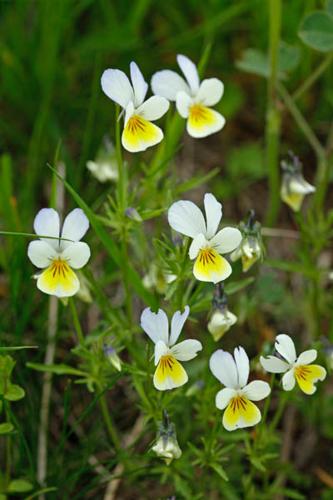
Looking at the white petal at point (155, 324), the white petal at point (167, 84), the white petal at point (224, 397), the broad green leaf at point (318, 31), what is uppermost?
the broad green leaf at point (318, 31)

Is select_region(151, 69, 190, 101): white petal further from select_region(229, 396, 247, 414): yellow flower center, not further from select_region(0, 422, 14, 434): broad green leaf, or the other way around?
select_region(0, 422, 14, 434): broad green leaf

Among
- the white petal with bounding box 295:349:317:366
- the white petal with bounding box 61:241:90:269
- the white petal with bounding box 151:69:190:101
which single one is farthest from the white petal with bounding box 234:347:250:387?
the white petal with bounding box 151:69:190:101

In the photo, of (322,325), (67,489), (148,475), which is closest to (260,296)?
(322,325)

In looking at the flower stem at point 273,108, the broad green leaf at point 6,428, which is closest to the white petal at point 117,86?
the broad green leaf at point 6,428

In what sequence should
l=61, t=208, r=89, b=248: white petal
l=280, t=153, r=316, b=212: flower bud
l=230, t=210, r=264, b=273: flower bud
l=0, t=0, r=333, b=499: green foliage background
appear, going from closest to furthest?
l=61, t=208, r=89, b=248: white petal
l=230, t=210, r=264, b=273: flower bud
l=0, t=0, r=333, b=499: green foliage background
l=280, t=153, r=316, b=212: flower bud

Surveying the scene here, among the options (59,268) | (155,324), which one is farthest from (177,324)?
(59,268)

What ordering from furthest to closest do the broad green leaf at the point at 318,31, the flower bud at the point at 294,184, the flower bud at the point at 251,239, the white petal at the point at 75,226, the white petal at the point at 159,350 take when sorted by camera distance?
1. the broad green leaf at the point at 318,31
2. the flower bud at the point at 294,184
3. the flower bud at the point at 251,239
4. the white petal at the point at 75,226
5. the white petal at the point at 159,350

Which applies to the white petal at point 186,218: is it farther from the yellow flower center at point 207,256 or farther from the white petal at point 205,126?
the white petal at point 205,126
